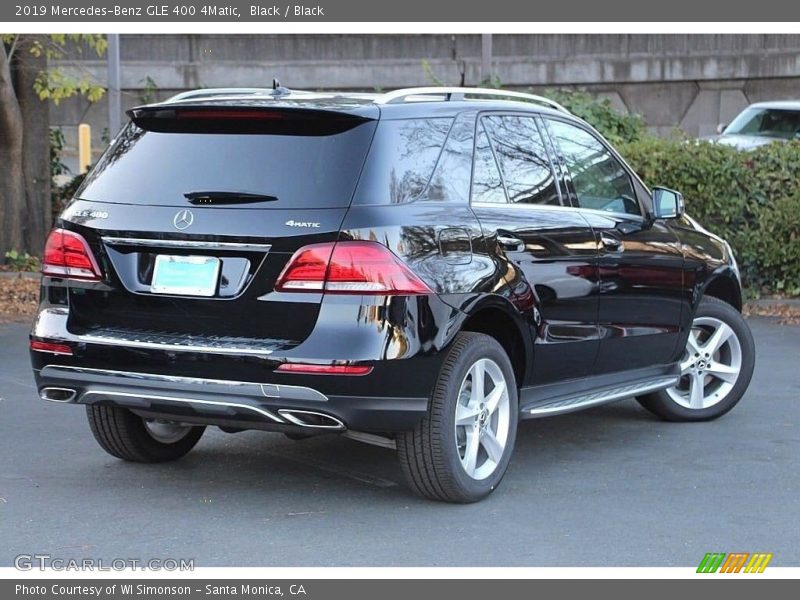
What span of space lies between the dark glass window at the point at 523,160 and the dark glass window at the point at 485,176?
5cm

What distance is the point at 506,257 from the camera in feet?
20.7

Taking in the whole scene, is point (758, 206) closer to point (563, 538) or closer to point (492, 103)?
point (492, 103)

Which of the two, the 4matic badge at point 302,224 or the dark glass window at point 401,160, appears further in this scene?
the dark glass window at point 401,160

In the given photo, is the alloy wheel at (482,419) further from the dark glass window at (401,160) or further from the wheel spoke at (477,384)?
the dark glass window at (401,160)

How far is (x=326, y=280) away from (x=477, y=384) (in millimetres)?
959

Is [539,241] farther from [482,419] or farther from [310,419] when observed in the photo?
[310,419]

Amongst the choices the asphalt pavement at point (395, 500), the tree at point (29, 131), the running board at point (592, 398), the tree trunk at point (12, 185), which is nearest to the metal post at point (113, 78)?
the tree at point (29, 131)

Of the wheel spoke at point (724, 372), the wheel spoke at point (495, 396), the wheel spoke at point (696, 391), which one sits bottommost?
the wheel spoke at point (696, 391)

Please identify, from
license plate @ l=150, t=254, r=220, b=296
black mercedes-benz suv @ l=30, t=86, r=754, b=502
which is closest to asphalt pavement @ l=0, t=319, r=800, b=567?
black mercedes-benz suv @ l=30, t=86, r=754, b=502

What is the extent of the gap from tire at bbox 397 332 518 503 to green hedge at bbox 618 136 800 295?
7223 millimetres

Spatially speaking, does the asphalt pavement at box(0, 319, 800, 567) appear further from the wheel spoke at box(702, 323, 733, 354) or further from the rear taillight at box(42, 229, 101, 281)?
the rear taillight at box(42, 229, 101, 281)

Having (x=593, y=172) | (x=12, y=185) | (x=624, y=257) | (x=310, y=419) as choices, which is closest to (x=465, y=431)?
(x=310, y=419)

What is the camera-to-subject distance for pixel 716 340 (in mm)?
8188

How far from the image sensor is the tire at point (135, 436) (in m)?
6.69
